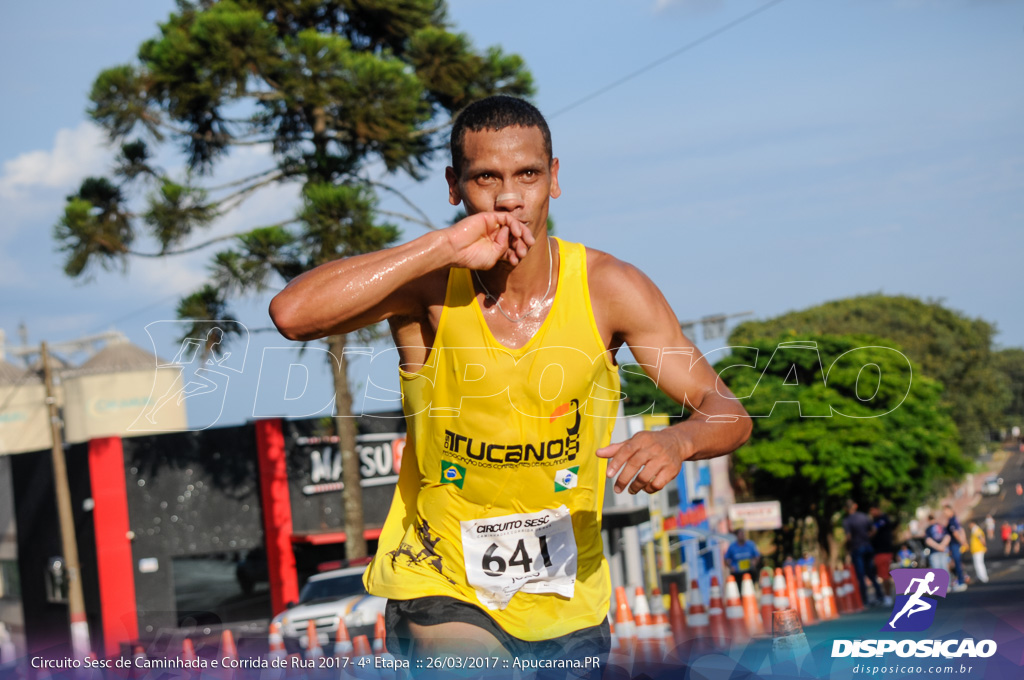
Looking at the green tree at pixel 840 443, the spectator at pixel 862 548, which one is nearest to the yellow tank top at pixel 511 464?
the spectator at pixel 862 548

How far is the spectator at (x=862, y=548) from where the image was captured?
44.0 feet

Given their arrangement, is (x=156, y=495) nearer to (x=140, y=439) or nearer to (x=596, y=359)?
(x=140, y=439)

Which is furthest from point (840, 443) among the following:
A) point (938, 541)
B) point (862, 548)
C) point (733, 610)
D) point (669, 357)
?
point (669, 357)

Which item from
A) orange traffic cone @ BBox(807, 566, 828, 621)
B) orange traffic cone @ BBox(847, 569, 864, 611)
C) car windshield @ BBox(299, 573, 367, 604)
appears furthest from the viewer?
orange traffic cone @ BBox(847, 569, 864, 611)

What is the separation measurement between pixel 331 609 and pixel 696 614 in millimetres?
4305

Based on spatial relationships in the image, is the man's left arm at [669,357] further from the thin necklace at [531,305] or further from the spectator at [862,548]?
the spectator at [862,548]

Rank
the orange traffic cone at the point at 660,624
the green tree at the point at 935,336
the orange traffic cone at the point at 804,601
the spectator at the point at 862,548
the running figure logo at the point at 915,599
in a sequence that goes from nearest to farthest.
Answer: the running figure logo at the point at 915,599 < the orange traffic cone at the point at 660,624 < the orange traffic cone at the point at 804,601 < the spectator at the point at 862,548 < the green tree at the point at 935,336

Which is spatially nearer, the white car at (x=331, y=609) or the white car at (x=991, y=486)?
the white car at (x=331, y=609)

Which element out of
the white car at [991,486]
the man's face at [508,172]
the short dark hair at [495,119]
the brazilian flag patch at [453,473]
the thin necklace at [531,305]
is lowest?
the white car at [991,486]

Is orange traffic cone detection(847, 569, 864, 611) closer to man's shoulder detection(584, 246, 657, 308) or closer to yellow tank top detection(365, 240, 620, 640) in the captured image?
yellow tank top detection(365, 240, 620, 640)

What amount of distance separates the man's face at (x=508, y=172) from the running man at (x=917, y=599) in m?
2.68

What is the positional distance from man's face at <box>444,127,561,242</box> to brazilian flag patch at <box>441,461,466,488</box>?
2.29 feet

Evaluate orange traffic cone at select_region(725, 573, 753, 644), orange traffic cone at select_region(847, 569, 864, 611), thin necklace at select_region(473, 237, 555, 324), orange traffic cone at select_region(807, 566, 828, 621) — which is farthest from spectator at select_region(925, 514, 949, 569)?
thin necklace at select_region(473, 237, 555, 324)

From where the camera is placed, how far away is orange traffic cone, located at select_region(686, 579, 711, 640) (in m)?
11.2
